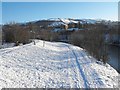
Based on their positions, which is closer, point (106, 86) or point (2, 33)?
point (106, 86)

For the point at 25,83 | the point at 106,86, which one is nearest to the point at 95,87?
the point at 106,86

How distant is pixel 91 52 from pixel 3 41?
23.6m

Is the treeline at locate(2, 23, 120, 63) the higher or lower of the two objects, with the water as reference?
higher

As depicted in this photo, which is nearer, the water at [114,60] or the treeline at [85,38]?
the water at [114,60]

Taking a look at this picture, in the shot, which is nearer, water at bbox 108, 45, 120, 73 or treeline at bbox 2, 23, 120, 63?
water at bbox 108, 45, 120, 73

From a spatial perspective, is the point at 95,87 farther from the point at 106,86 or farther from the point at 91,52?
the point at 91,52

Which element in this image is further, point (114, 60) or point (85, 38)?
point (85, 38)

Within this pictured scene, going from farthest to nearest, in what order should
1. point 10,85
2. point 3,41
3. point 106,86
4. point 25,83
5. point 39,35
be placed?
1. point 39,35
2. point 3,41
3. point 106,86
4. point 25,83
5. point 10,85

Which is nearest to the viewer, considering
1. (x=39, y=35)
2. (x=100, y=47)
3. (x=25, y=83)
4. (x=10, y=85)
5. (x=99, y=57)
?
(x=10, y=85)

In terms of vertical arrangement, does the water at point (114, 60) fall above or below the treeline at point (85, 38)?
below

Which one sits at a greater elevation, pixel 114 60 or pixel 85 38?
pixel 85 38

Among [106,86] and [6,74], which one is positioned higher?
[6,74]

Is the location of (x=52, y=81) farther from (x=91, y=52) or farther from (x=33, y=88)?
(x=91, y=52)

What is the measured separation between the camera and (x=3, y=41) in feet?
158
